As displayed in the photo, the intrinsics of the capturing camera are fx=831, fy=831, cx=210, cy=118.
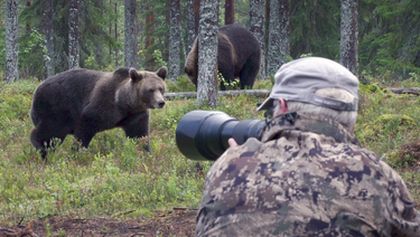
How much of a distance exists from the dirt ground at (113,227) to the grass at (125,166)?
0.75 ft

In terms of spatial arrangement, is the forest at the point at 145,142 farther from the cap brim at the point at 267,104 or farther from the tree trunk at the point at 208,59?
the cap brim at the point at 267,104

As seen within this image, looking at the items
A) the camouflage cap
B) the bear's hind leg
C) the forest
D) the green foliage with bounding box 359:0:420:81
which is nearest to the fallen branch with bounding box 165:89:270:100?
the forest

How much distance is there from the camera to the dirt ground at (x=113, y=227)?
22.6ft

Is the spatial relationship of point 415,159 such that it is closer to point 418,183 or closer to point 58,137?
point 418,183

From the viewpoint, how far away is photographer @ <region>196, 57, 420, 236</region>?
9.96 feet

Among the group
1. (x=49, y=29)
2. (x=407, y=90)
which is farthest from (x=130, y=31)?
(x=407, y=90)

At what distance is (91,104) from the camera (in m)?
12.0

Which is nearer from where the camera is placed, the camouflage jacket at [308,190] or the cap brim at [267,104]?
the camouflage jacket at [308,190]

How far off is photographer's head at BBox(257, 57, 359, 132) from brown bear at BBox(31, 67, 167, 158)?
28.3 ft

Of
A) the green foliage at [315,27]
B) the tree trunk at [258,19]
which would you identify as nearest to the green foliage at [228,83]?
the tree trunk at [258,19]

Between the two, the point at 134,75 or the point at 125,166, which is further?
the point at 134,75

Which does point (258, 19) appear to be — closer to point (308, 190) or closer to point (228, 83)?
point (228, 83)

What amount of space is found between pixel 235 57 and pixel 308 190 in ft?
47.8

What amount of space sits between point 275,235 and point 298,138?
0.37m
